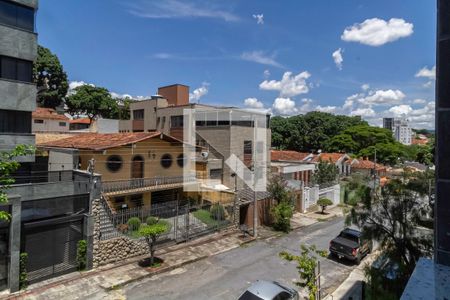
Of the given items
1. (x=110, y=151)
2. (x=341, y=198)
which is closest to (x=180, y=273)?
(x=110, y=151)

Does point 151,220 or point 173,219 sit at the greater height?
point 151,220

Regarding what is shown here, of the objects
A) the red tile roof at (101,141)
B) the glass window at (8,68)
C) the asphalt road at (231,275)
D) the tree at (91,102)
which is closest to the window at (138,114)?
the red tile roof at (101,141)

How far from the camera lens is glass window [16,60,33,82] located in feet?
51.3

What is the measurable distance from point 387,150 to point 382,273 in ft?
194

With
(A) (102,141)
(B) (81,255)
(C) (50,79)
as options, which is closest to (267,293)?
(B) (81,255)

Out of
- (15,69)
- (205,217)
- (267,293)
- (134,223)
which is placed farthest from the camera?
(205,217)

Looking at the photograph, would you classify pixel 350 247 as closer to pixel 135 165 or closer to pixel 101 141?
pixel 135 165

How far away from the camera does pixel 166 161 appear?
79.6 ft

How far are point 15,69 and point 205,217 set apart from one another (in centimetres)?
1365

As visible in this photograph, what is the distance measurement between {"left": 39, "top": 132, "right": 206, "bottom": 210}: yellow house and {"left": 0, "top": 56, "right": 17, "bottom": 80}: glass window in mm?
6444

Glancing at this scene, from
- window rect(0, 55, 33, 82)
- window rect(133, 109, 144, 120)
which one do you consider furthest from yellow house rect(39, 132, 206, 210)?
window rect(133, 109, 144, 120)

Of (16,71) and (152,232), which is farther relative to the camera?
(16,71)

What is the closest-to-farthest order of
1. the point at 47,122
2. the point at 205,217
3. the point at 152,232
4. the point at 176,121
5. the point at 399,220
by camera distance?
the point at 399,220, the point at 152,232, the point at 205,217, the point at 176,121, the point at 47,122

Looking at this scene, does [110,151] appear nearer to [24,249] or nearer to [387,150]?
[24,249]
